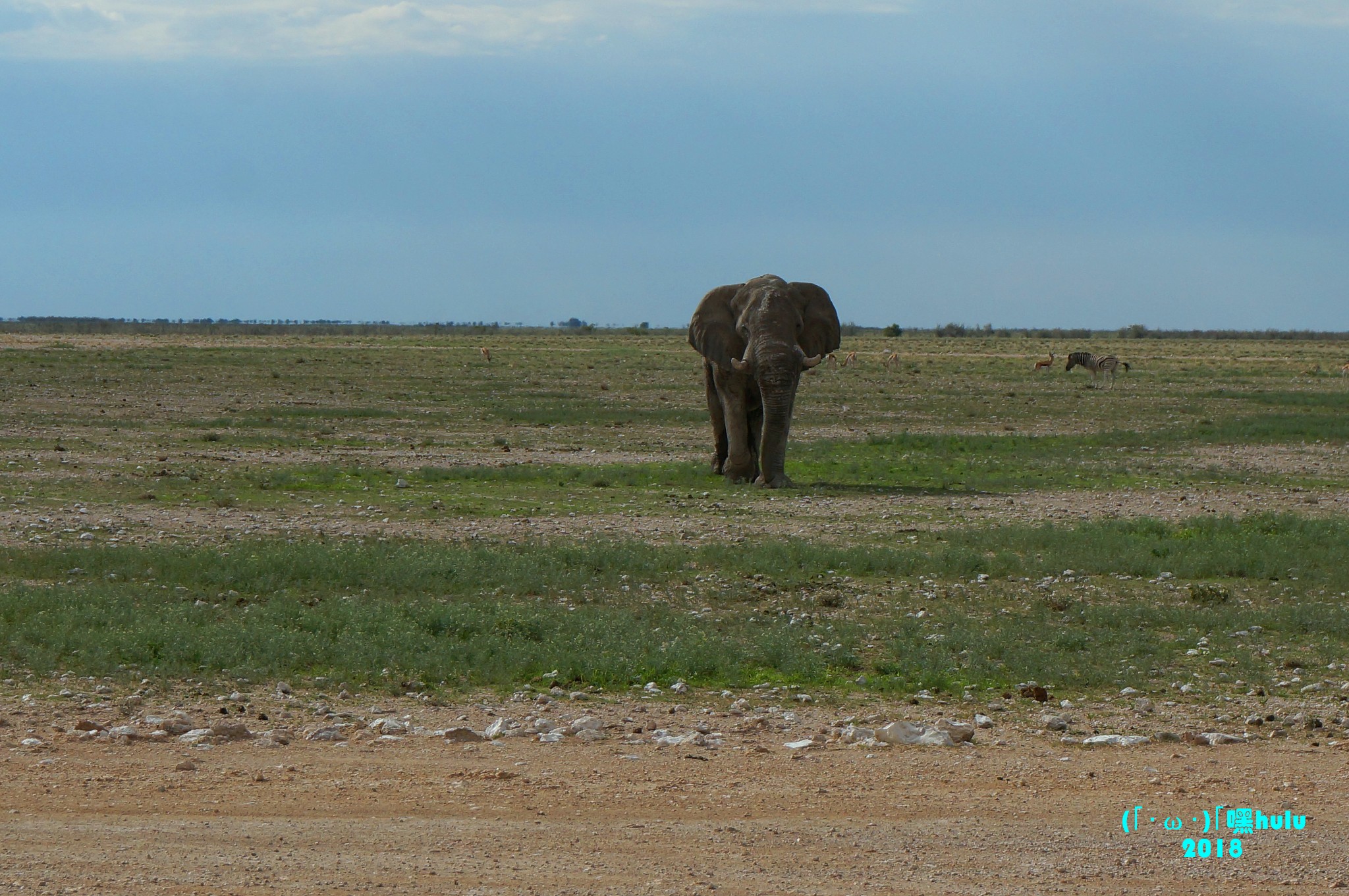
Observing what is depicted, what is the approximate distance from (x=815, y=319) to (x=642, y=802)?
58.1ft

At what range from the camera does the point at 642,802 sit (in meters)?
7.46

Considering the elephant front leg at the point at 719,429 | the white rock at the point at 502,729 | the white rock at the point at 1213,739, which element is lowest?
the white rock at the point at 502,729

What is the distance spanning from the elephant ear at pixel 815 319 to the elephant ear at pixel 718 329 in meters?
1.10

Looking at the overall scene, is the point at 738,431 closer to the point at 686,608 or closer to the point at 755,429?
the point at 755,429

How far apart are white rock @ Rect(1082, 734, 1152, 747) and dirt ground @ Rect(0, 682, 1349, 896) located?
8 centimetres

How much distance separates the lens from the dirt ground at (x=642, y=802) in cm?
633

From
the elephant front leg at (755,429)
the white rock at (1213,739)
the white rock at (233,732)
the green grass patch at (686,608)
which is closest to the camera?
the white rock at (233,732)

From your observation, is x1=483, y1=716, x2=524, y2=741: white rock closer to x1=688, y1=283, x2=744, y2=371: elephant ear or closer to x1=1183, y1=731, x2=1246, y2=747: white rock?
x1=1183, y1=731, x2=1246, y2=747: white rock

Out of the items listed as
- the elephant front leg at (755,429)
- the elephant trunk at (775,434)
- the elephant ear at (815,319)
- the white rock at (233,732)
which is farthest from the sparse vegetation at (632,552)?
the elephant ear at (815,319)

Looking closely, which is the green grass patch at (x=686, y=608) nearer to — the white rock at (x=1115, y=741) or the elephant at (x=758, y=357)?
the white rock at (x=1115, y=741)

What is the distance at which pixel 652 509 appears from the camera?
65.1ft

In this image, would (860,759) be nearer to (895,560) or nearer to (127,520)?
(895,560)

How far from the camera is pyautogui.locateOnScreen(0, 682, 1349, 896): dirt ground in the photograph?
6328 millimetres

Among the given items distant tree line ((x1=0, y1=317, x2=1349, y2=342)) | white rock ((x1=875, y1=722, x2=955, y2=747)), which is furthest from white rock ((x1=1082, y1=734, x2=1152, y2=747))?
distant tree line ((x1=0, y1=317, x2=1349, y2=342))
